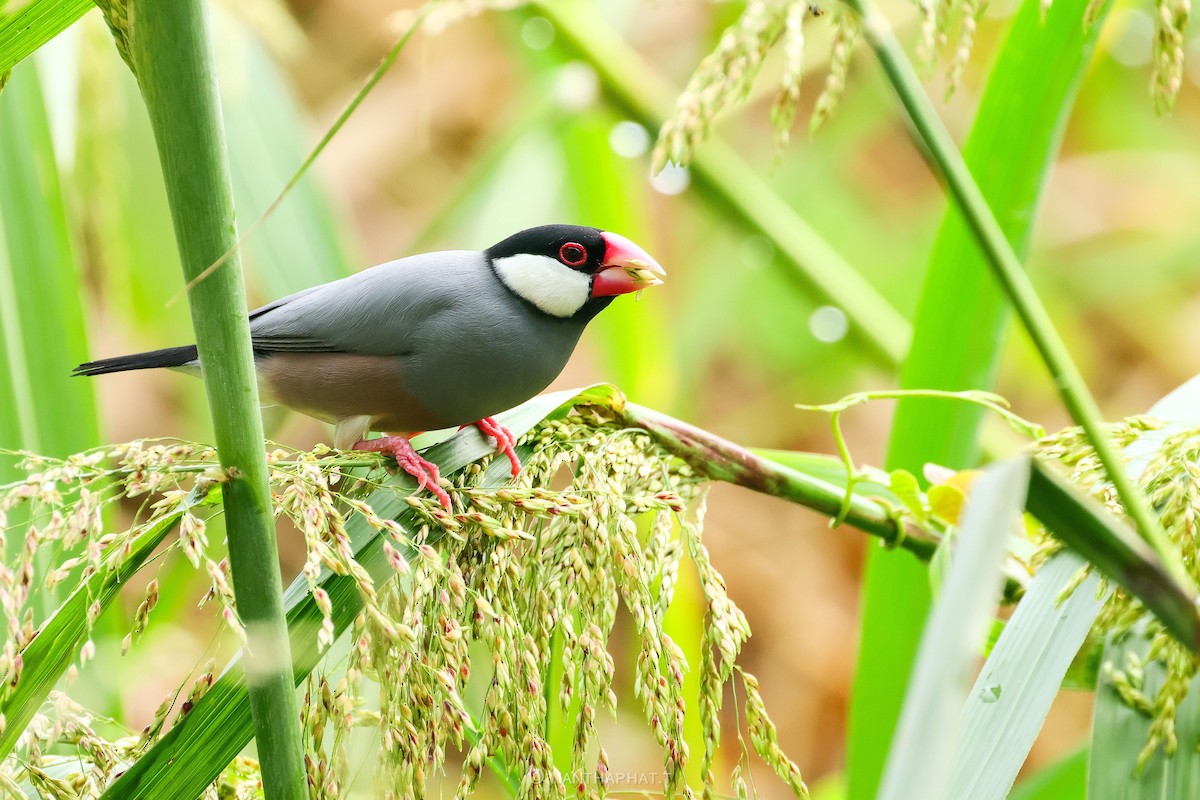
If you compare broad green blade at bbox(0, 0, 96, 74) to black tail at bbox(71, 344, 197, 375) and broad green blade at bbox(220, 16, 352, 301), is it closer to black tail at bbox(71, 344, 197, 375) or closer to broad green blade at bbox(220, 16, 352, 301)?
black tail at bbox(71, 344, 197, 375)

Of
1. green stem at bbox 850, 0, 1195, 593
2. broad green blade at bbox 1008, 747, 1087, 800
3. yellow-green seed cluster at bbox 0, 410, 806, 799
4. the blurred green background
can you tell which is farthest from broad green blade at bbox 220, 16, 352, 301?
broad green blade at bbox 1008, 747, 1087, 800

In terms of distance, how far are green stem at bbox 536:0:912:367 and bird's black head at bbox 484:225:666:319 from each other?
33 cm

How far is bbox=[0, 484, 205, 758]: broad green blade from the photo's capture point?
2.51ft

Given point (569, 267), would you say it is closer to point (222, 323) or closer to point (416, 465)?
point (416, 465)

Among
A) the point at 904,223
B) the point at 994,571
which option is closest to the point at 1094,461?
the point at 994,571

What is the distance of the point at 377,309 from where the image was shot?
4.58ft

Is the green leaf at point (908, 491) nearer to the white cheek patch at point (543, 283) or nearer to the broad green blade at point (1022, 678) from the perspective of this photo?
the broad green blade at point (1022, 678)

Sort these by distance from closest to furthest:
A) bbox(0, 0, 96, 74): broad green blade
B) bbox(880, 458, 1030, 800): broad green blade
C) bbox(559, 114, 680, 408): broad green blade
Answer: bbox(880, 458, 1030, 800): broad green blade, bbox(0, 0, 96, 74): broad green blade, bbox(559, 114, 680, 408): broad green blade

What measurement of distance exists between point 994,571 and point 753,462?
649 millimetres

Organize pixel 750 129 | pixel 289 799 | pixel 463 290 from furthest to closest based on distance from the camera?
pixel 750 129 < pixel 463 290 < pixel 289 799

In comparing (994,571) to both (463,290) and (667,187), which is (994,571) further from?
(667,187)

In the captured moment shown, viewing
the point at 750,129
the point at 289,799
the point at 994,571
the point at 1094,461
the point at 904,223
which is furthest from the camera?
the point at 750,129

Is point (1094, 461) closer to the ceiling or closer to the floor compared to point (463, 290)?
closer to the floor

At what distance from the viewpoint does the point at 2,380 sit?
1.20 meters
